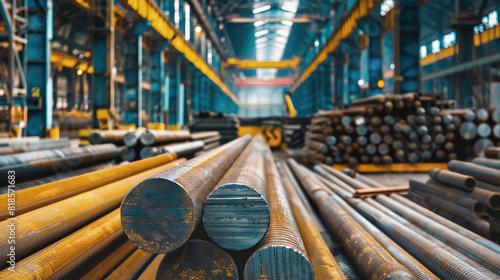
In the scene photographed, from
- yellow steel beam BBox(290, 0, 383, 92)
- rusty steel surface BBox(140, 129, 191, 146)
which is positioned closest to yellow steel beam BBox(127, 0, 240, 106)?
rusty steel surface BBox(140, 129, 191, 146)

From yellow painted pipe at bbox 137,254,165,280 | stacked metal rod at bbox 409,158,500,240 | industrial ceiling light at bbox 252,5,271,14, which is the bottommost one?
yellow painted pipe at bbox 137,254,165,280

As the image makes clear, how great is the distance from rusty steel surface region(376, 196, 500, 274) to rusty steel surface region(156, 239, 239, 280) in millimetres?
1576

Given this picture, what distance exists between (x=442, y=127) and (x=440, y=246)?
18.1 feet

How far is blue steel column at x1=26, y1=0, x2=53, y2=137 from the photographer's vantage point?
25.7ft

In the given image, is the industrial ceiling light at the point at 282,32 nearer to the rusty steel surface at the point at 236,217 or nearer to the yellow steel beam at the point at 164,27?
the yellow steel beam at the point at 164,27

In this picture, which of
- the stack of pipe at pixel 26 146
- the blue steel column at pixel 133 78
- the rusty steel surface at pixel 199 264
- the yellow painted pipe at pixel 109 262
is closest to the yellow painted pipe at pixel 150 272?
the yellow painted pipe at pixel 109 262

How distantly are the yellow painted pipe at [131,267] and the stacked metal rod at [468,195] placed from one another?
106 inches

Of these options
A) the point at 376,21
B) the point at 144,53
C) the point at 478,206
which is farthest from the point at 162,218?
the point at 144,53

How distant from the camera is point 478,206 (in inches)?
106

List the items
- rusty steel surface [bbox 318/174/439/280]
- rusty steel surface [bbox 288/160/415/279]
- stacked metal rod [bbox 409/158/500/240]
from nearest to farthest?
rusty steel surface [bbox 288/160/415/279] < rusty steel surface [bbox 318/174/439/280] < stacked metal rod [bbox 409/158/500/240]

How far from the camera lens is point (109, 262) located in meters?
1.93

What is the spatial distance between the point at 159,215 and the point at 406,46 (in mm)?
9097

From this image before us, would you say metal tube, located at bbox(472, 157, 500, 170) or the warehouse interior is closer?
the warehouse interior

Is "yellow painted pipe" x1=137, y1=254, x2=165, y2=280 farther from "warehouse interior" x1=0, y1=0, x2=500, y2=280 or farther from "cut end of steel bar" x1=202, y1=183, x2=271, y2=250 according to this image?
"cut end of steel bar" x1=202, y1=183, x2=271, y2=250
